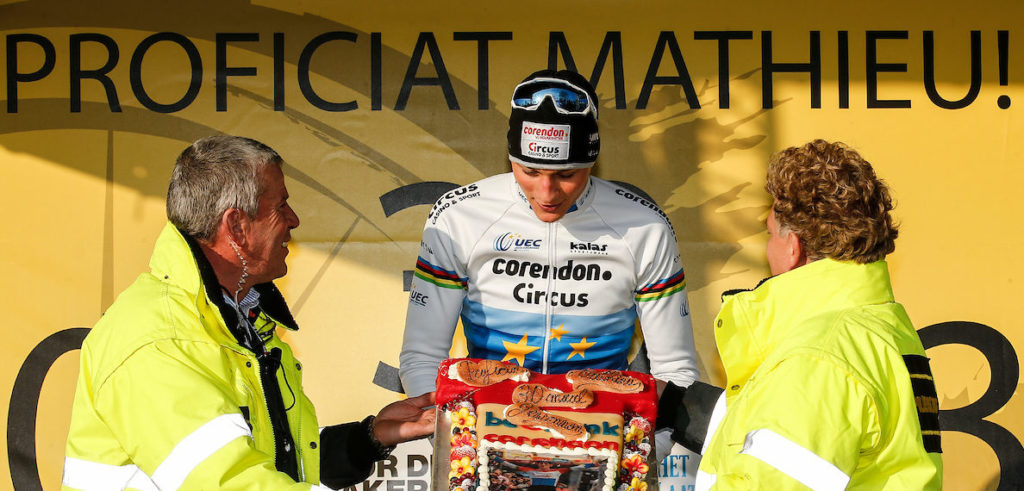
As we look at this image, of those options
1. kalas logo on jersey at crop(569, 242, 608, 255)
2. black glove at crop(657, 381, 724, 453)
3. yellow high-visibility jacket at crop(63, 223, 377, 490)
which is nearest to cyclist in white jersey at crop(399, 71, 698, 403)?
kalas logo on jersey at crop(569, 242, 608, 255)

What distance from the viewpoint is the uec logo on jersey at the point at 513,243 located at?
9.29 ft

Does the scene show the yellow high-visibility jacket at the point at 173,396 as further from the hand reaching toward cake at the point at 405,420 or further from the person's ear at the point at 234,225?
the hand reaching toward cake at the point at 405,420

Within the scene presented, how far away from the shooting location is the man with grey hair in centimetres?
170

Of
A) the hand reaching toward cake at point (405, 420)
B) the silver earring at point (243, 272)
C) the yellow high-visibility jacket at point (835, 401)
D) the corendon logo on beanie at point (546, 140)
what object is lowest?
the hand reaching toward cake at point (405, 420)

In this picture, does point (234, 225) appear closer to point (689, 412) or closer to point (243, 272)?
point (243, 272)

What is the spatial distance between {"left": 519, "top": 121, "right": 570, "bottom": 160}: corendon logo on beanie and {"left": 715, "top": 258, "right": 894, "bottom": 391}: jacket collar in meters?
0.68

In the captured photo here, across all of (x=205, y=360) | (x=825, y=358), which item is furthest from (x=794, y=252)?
(x=205, y=360)

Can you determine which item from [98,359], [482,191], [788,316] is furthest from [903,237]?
[98,359]

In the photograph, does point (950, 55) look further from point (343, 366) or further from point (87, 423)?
point (87, 423)

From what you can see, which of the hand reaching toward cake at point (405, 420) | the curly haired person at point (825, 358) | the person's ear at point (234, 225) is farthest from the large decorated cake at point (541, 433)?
the person's ear at point (234, 225)

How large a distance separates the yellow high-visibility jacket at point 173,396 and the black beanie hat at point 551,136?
91 cm

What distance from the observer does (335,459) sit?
8.05 ft

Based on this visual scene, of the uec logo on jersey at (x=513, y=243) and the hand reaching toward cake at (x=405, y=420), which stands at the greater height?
the uec logo on jersey at (x=513, y=243)

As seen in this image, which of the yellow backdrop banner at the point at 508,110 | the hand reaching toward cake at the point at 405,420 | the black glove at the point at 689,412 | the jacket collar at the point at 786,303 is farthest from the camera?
the yellow backdrop banner at the point at 508,110
